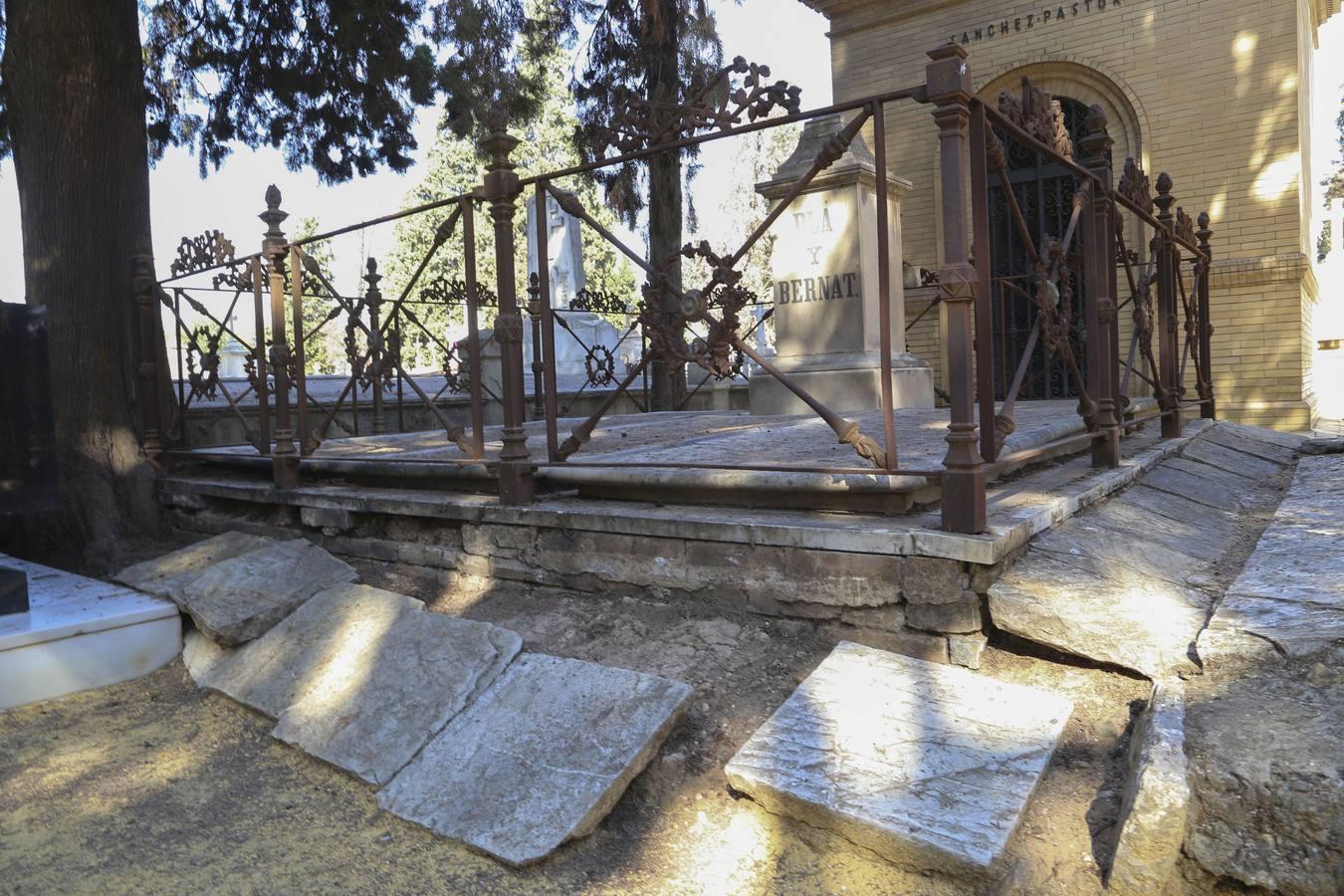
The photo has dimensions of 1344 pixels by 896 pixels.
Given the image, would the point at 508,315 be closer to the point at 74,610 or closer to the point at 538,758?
the point at 538,758

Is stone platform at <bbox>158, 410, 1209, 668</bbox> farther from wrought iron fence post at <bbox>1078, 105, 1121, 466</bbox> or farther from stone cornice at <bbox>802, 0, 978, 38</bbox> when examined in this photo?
stone cornice at <bbox>802, 0, 978, 38</bbox>

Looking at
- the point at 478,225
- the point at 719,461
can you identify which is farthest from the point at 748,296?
the point at 478,225

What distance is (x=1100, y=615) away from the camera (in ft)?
8.39

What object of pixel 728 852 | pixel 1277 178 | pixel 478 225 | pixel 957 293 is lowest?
pixel 728 852

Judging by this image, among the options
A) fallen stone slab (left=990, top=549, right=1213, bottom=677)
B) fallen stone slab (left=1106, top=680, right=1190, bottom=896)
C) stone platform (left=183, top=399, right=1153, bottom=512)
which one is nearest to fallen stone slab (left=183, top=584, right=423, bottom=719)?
stone platform (left=183, top=399, right=1153, bottom=512)

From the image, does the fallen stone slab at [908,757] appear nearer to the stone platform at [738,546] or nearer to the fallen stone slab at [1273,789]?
the stone platform at [738,546]

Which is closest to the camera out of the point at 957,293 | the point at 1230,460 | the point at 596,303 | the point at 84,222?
the point at 957,293

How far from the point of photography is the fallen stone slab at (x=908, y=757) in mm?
1972

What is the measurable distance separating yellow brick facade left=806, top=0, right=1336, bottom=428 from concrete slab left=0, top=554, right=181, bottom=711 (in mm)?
8760

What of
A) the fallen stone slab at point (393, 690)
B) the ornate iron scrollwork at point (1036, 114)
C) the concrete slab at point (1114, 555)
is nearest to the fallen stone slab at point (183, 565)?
the fallen stone slab at point (393, 690)

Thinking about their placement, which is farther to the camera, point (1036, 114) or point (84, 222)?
point (84, 222)

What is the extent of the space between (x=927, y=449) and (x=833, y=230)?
3255 millimetres

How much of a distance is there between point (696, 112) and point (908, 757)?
2.37 m

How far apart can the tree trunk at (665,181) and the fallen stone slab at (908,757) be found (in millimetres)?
8099
